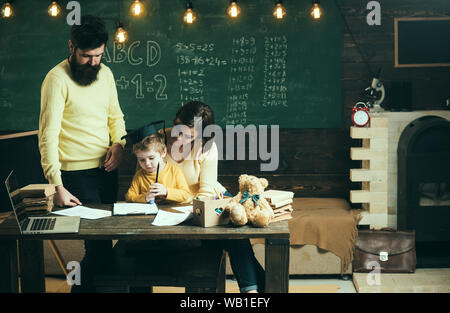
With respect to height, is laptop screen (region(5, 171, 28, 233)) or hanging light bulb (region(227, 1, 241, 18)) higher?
hanging light bulb (region(227, 1, 241, 18))

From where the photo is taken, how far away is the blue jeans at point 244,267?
2.61 m

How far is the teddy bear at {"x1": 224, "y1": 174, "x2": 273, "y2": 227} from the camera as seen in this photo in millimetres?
2385

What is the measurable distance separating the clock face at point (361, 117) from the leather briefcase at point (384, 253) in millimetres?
769

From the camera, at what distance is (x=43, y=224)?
2447 mm

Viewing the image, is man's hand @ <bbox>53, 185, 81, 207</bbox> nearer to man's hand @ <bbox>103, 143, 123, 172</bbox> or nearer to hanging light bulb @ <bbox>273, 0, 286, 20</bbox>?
man's hand @ <bbox>103, 143, 123, 172</bbox>

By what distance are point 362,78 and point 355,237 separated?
4.12 feet

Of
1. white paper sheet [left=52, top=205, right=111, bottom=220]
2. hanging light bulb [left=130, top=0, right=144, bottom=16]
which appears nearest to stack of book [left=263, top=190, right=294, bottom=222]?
white paper sheet [left=52, top=205, right=111, bottom=220]

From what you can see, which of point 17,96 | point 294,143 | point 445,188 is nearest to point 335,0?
point 294,143

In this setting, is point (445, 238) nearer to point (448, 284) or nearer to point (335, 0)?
point (448, 284)

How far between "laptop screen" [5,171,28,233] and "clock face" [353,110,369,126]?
2393mm

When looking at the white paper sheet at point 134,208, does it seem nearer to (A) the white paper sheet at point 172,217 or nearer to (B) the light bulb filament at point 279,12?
(A) the white paper sheet at point 172,217

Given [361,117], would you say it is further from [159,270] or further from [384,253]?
[159,270]

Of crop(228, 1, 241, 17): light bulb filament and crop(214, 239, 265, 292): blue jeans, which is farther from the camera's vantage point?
crop(228, 1, 241, 17): light bulb filament

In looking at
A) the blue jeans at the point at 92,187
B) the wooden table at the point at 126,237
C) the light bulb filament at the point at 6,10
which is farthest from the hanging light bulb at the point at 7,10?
the wooden table at the point at 126,237
